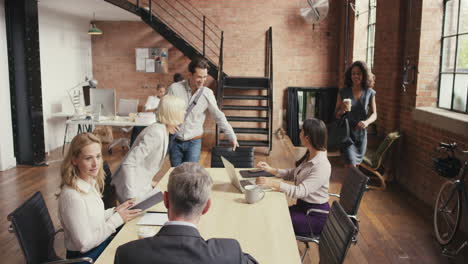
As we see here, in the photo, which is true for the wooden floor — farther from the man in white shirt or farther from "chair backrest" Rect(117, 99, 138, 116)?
"chair backrest" Rect(117, 99, 138, 116)

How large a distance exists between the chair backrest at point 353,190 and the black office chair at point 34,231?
1763mm

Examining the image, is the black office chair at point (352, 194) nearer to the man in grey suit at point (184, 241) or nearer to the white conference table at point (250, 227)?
the white conference table at point (250, 227)

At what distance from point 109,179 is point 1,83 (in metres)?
4.25

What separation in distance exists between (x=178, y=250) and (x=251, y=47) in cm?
867

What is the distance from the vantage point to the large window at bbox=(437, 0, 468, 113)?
197 inches

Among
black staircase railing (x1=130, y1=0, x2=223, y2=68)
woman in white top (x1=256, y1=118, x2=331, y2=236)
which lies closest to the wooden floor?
woman in white top (x1=256, y1=118, x2=331, y2=236)

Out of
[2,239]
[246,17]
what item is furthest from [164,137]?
[246,17]

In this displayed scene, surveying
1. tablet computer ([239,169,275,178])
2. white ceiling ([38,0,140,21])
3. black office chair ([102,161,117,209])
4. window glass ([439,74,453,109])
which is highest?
white ceiling ([38,0,140,21])

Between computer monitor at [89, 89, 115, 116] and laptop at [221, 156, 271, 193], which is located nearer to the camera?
laptop at [221, 156, 271, 193]

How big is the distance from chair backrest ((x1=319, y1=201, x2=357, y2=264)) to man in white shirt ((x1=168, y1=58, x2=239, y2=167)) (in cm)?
197

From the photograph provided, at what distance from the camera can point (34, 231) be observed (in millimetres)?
2447

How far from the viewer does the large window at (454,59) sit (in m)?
5.01

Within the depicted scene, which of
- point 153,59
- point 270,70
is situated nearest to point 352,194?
point 270,70

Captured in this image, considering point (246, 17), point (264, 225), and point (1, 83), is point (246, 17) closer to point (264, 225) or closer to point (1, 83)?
point (1, 83)
